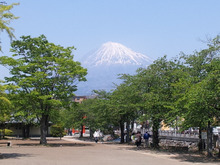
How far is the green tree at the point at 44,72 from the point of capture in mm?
32884

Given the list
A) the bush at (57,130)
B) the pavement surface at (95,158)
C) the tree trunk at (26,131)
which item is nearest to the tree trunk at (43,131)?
the pavement surface at (95,158)

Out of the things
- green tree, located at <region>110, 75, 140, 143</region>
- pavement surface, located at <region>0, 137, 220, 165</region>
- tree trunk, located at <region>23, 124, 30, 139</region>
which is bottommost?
pavement surface, located at <region>0, 137, 220, 165</region>

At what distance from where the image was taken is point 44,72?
111 feet

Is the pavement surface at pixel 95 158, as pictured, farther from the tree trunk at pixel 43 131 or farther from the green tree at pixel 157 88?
the tree trunk at pixel 43 131

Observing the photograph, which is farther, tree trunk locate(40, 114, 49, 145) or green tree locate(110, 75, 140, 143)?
tree trunk locate(40, 114, 49, 145)

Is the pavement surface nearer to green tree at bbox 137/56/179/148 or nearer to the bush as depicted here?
green tree at bbox 137/56/179/148

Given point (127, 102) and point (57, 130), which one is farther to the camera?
point (57, 130)

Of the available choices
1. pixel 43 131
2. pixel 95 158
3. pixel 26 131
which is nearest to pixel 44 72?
pixel 43 131

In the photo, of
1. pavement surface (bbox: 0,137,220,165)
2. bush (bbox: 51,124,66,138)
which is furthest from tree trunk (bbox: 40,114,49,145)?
bush (bbox: 51,124,66,138)

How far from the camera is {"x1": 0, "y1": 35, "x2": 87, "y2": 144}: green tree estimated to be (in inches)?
1295

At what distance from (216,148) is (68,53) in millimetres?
16835

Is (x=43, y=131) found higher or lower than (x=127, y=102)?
lower

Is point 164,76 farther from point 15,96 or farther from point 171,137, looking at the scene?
point 15,96

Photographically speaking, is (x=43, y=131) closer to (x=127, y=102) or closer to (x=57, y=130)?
(x=127, y=102)
